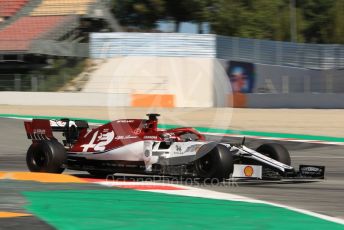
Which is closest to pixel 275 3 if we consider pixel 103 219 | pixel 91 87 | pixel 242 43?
pixel 242 43

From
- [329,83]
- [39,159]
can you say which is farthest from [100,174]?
[329,83]

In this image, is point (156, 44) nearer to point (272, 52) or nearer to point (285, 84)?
point (272, 52)

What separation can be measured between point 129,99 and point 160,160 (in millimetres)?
22318

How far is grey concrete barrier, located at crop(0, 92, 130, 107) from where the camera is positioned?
3306 centimetres

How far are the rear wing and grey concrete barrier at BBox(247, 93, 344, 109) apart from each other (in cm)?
1841

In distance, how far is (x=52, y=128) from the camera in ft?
39.3

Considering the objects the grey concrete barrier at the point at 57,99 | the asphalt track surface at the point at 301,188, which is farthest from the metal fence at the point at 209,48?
the asphalt track surface at the point at 301,188

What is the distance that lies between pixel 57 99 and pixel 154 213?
26.5 meters

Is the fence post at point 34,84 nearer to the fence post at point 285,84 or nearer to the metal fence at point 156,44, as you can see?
the metal fence at point 156,44

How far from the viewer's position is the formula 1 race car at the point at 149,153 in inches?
400

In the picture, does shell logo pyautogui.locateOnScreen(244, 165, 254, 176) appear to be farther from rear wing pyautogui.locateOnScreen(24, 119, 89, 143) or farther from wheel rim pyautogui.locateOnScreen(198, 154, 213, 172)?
rear wing pyautogui.locateOnScreen(24, 119, 89, 143)

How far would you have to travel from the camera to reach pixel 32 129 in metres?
12.1

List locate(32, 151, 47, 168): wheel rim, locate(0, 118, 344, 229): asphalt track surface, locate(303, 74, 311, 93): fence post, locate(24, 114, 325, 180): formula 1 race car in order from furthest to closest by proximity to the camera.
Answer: locate(303, 74, 311, 93): fence post → locate(32, 151, 47, 168): wheel rim → locate(24, 114, 325, 180): formula 1 race car → locate(0, 118, 344, 229): asphalt track surface

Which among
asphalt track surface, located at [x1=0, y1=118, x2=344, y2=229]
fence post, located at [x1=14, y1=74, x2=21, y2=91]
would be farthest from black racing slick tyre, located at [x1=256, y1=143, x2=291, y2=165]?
fence post, located at [x1=14, y1=74, x2=21, y2=91]
